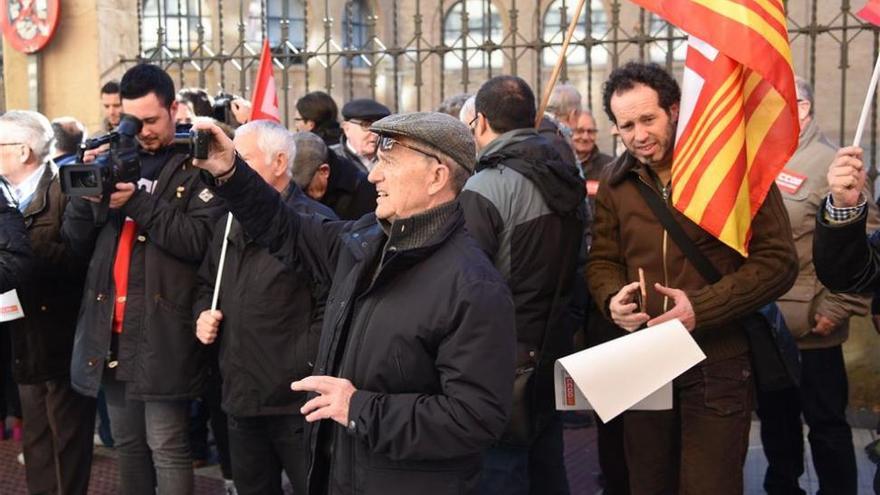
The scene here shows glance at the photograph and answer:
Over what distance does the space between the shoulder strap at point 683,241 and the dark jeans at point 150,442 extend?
2126 mm

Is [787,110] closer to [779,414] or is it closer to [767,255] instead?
[767,255]

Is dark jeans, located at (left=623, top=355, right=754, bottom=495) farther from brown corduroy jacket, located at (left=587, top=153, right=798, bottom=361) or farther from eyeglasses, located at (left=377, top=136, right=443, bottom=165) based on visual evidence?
eyeglasses, located at (left=377, top=136, right=443, bottom=165)

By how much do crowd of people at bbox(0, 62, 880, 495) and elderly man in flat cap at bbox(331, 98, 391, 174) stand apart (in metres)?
1.32

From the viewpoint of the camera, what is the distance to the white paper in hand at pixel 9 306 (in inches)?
188

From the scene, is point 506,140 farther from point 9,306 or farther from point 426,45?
point 426,45

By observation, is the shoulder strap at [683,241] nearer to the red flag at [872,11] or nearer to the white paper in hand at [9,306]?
the red flag at [872,11]

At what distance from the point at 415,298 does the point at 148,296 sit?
198 centimetres

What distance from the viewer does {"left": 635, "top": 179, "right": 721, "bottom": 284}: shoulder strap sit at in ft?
12.3

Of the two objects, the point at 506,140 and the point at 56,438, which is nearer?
the point at 506,140

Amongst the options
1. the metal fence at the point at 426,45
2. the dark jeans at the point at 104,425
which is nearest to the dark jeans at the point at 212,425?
the dark jeans at the point at 104,425

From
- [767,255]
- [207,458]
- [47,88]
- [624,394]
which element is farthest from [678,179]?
[47,88]

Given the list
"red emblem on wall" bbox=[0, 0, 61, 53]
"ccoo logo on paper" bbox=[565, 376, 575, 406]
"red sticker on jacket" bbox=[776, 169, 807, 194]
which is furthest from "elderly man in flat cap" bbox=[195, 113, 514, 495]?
"red emblem on wall" bbox=[0, 0, 61, 53]

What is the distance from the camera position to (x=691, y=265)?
12.4ft

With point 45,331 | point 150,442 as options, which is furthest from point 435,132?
point 45,331
